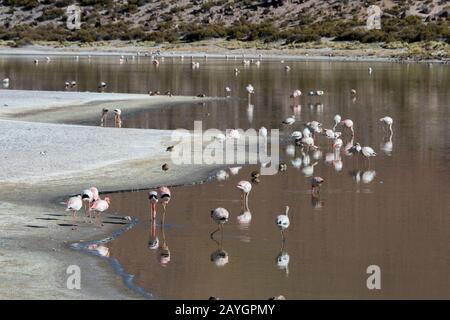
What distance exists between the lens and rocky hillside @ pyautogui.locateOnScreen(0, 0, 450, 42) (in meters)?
98.4

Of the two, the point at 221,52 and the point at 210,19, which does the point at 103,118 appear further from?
the point at 210,19

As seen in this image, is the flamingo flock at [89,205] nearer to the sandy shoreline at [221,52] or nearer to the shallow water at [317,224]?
the shallow water at [317,224]

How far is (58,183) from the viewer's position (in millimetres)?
22828

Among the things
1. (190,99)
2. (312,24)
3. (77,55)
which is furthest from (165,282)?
(312,24)

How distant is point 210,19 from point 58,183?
8811cm

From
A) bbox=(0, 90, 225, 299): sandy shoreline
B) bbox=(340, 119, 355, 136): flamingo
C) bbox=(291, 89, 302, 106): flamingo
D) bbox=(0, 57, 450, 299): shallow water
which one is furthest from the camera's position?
bbox=(291, 89, 302, 106): flamingo

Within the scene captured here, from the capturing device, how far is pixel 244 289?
15180mm

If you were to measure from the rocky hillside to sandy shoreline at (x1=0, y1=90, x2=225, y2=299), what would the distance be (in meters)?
61.7

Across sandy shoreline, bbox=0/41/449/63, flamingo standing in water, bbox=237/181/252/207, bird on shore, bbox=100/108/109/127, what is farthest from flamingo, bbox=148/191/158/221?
sandy shoreline, bbox=0/41/449/63

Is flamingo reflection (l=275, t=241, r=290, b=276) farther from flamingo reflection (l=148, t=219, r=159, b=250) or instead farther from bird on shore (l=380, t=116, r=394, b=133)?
bird on shore (l=380, t=116, r=394, b=133)

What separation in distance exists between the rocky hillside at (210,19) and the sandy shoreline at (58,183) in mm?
61687

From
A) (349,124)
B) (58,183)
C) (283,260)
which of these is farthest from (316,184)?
(349,124)

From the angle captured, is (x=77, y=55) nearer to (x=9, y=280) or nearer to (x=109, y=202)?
(x=109, y=202)
